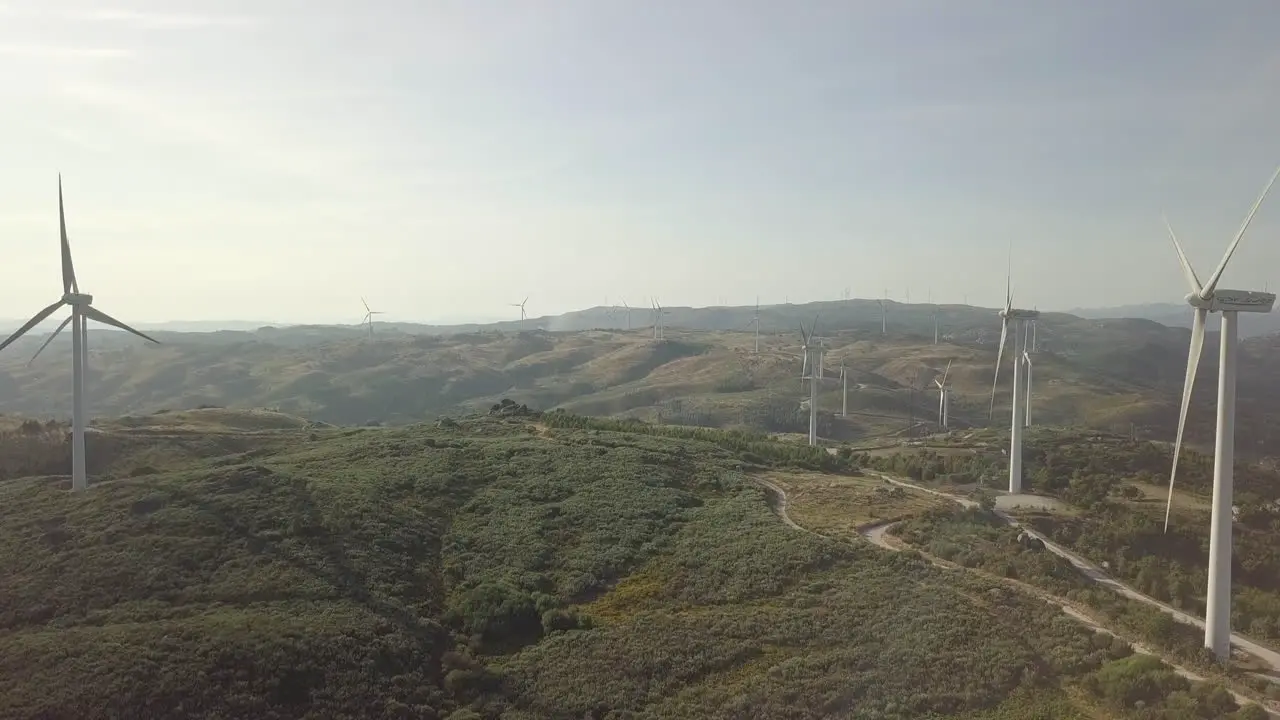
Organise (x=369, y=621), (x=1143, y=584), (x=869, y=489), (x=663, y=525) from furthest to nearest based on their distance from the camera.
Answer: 1. (x=869, y=489)
2. (x=663, y=525)
3. (x=1143, y=584)
4. (x=369, y=621)

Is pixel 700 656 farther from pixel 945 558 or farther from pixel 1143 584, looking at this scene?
pixel 1143 584

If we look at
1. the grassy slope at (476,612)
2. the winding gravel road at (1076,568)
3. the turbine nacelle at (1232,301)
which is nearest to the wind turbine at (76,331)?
the grassy slope at (476,612)

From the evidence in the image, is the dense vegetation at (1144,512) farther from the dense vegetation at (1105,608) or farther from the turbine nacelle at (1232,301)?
the turbine nacelle at (1232,301)

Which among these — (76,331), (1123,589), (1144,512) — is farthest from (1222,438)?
(76,331)

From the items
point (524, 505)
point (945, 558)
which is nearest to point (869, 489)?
point (945, 558)

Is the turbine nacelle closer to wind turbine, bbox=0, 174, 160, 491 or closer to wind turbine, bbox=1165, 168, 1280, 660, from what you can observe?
wind turbine, bbox=1165, 168, 1280, 660

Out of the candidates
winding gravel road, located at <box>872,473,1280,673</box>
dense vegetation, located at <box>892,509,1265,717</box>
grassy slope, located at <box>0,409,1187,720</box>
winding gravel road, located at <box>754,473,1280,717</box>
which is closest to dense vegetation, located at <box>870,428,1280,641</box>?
winding gravel road, located at <box>872,473,1280,673</box>

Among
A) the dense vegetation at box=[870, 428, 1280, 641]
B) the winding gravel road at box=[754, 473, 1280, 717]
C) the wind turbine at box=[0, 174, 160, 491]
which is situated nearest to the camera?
the winding gravel road at box=[754, 473, 1280, 717]
